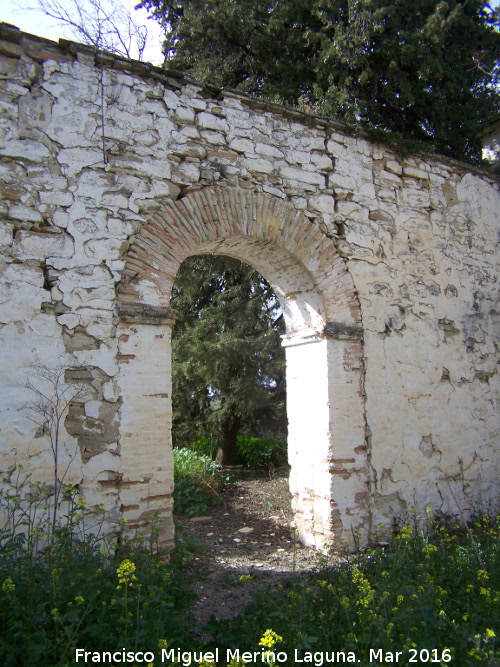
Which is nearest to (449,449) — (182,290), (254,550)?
(254,550)

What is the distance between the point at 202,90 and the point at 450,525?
488 centimetres

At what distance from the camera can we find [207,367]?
8.78 m

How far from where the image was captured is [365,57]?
7.36 meters

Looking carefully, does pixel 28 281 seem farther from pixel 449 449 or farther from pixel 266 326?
pixel 266 326

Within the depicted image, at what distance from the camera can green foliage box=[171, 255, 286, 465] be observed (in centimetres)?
884

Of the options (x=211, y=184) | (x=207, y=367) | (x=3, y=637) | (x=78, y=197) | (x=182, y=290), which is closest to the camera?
(x=3, y=637)

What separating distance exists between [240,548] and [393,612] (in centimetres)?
258

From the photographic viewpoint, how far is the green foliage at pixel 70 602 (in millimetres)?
2117

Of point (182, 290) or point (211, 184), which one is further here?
point (182, 290)

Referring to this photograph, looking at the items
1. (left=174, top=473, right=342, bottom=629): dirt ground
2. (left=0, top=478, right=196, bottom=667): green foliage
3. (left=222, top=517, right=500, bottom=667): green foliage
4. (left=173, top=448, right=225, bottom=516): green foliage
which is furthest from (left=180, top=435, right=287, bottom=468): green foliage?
(left=0, top=478, right=196, bottom=667): green foliage

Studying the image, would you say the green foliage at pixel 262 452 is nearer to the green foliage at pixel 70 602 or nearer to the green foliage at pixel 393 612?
the green foliage at pixel 393 612

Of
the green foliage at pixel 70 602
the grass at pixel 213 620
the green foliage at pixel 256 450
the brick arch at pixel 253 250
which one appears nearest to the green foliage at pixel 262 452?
the green foliage at pixel 256 450

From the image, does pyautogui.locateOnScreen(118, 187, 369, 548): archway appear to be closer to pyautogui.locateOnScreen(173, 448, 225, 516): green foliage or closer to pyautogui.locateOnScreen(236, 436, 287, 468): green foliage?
pyautogui.locateOnScreen(173, 448, 225, 516): green foliage

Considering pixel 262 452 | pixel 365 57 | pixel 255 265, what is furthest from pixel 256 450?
pixel 365 57
